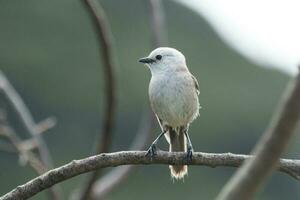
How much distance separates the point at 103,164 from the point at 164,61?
2.93 metres

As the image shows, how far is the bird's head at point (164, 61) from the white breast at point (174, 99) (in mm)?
203

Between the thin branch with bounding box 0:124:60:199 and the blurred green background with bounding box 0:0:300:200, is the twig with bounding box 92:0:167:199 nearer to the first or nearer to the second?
the thin branch with bounding box 0:124:60:199

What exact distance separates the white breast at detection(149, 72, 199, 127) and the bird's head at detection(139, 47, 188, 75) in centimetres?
20

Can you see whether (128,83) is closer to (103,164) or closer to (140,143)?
(140,143)

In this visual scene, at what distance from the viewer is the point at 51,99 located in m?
28.0

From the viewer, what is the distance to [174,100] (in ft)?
21.1

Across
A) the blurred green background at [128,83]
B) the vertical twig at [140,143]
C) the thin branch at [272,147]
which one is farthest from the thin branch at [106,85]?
the blurred green background at [128,83]

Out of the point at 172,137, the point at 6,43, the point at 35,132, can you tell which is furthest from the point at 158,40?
the point at 6,43

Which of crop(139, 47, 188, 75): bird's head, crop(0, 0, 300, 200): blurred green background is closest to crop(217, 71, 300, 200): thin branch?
crop(139, 47, 188, 75): bird's head

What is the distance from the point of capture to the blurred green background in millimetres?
25031

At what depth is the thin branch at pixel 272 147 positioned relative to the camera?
7.41 feet

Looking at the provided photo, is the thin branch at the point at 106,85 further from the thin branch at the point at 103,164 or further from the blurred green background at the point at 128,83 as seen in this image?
the blurred green background at the point at 128,83

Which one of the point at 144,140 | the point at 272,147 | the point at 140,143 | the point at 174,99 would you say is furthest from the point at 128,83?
the point at 272,147

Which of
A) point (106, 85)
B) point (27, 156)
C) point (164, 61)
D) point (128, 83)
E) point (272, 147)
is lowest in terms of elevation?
point (128, 83)
